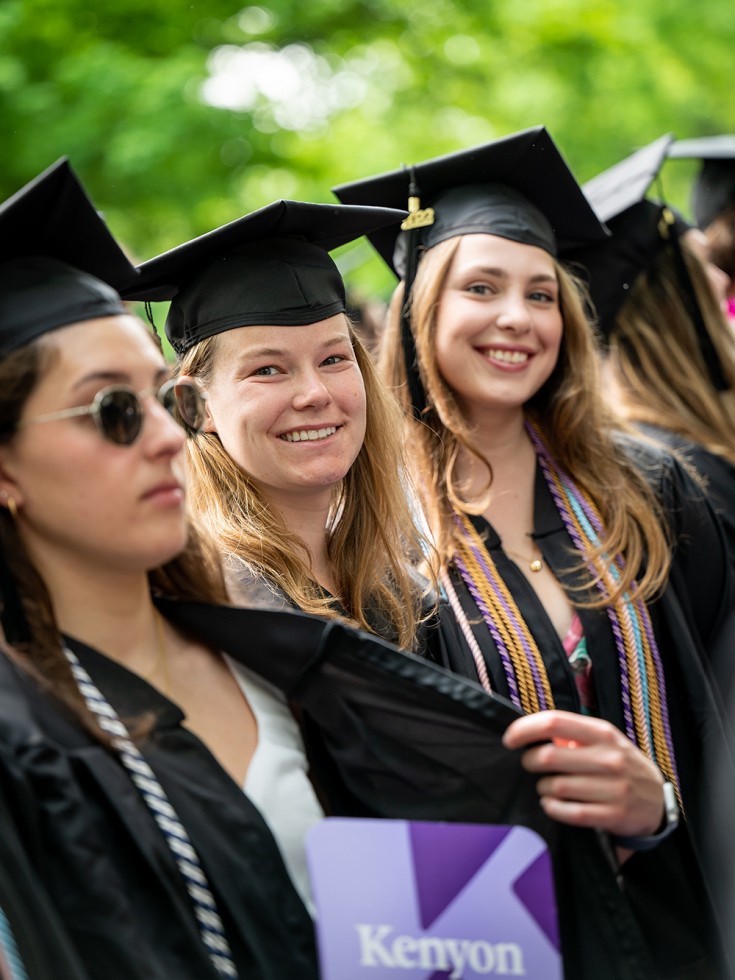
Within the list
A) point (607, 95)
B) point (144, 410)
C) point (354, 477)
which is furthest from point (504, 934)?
point (607, 95)

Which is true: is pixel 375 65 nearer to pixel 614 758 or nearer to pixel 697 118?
pixel 697 118

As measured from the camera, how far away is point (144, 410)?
202cm

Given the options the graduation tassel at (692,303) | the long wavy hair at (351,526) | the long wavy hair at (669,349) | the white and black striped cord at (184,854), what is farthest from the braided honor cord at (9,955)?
the graduation tassel at (692,303)

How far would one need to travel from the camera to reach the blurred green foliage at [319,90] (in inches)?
325

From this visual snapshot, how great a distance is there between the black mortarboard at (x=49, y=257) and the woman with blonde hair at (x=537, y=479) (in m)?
1.50

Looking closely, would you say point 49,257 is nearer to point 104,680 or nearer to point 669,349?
point 104,680

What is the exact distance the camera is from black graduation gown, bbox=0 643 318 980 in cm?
182

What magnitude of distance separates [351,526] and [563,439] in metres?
0.91

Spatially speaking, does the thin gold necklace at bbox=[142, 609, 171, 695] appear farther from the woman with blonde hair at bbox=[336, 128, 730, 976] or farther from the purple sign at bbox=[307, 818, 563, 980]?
the woman with blonde hair at bbox=[336, 128, 730, 976]

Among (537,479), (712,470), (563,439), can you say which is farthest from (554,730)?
(712,470)

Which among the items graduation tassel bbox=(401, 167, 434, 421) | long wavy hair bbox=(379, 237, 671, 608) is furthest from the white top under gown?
graduation tassel bbox=(401, 167, 434, 421)

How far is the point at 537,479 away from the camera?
3727 millimetres

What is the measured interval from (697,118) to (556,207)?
35.2 feet

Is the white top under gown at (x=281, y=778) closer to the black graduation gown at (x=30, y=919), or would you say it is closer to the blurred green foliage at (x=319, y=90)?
the black graduation gown at (x=30, y=919)
